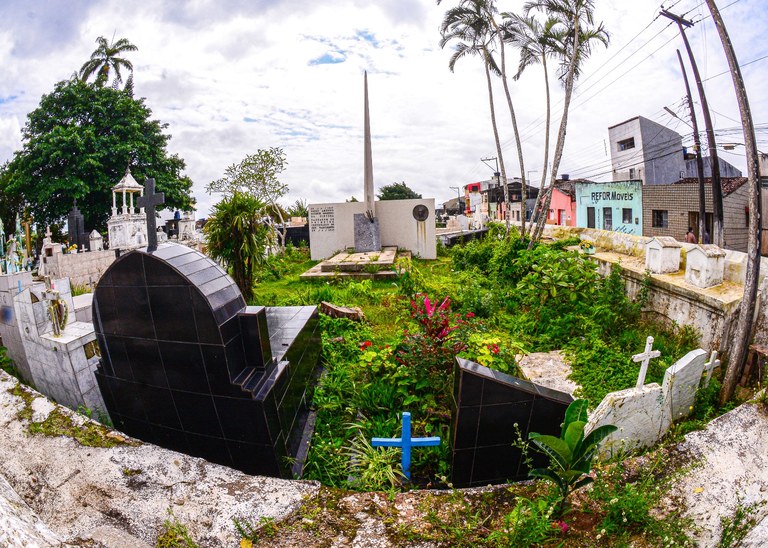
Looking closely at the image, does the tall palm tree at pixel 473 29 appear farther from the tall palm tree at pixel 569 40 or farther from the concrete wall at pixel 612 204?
the concrete wall at pixel 612 204

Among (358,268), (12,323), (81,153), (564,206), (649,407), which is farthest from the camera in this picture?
(564,206)

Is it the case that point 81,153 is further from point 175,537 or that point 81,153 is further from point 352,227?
point 175,537

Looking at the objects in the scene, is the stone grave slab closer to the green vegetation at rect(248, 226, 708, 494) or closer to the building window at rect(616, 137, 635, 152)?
the green vegetation at rect(248, 226, 708, 494)

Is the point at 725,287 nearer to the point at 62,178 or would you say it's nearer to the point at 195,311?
the point at 195,311

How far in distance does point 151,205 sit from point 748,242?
5.59 meters

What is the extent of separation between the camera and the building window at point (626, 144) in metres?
Result: 23.7

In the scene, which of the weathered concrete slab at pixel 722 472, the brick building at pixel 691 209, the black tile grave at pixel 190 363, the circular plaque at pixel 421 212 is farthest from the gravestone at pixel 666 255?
the brick building at pixel 691 209

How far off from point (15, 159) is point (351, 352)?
21.4 meters

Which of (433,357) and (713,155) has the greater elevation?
(713,155)

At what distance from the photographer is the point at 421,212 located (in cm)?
1476

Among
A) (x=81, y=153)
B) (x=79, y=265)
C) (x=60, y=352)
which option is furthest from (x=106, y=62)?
(x=60, y=352)

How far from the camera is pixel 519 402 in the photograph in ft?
9.78

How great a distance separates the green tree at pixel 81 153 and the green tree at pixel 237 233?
47.3ft

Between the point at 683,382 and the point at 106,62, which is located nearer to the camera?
the point at 683,382
